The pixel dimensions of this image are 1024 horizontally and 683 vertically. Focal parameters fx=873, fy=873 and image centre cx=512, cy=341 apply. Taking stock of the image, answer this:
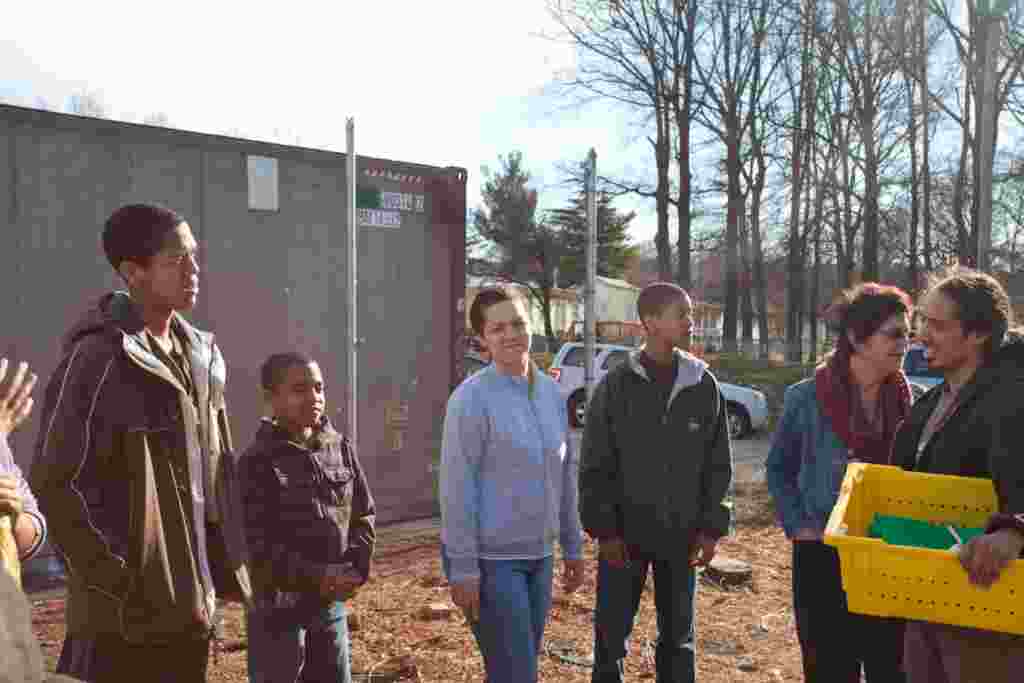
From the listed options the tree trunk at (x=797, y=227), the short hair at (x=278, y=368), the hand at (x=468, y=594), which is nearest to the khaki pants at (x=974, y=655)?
the hand at (x=468, y=594)

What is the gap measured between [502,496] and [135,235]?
1.46m

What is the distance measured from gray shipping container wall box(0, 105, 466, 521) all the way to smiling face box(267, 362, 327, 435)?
3077mm

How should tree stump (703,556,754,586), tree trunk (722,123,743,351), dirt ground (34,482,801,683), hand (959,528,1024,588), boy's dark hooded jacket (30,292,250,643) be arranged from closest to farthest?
hand (959,528,1024,588)
boy's dark hooded jacket (30,292,250,643)
dirt ground (34,482,801,683)
tree stump (703,556,754,586)
tree trunk (722,123,743,351)

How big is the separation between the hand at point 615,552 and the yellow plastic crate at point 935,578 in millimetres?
1159

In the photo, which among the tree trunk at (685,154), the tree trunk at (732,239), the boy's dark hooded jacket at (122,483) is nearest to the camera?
the boy's dark hooded jacket at (122,483)

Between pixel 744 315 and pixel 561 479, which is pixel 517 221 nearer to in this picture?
pixel 744 315

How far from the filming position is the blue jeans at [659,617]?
3553 mm

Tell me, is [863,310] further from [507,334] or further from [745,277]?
[745,277]

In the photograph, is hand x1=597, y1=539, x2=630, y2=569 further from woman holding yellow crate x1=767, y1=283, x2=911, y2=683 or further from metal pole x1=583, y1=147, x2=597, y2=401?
metal pole x1=583, y1=147, x2=597, y2=401

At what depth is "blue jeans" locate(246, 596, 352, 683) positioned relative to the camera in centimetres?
300

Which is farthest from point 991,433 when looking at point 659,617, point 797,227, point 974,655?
point 797,227

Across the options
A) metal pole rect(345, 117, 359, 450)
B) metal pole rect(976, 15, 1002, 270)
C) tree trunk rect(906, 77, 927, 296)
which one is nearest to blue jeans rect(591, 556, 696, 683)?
metal pole rect(345, 117, 359, 450)

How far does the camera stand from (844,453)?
3416 mm

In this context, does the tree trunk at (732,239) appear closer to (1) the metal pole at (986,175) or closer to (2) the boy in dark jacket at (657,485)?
(1) the metal pole at (986,175)
